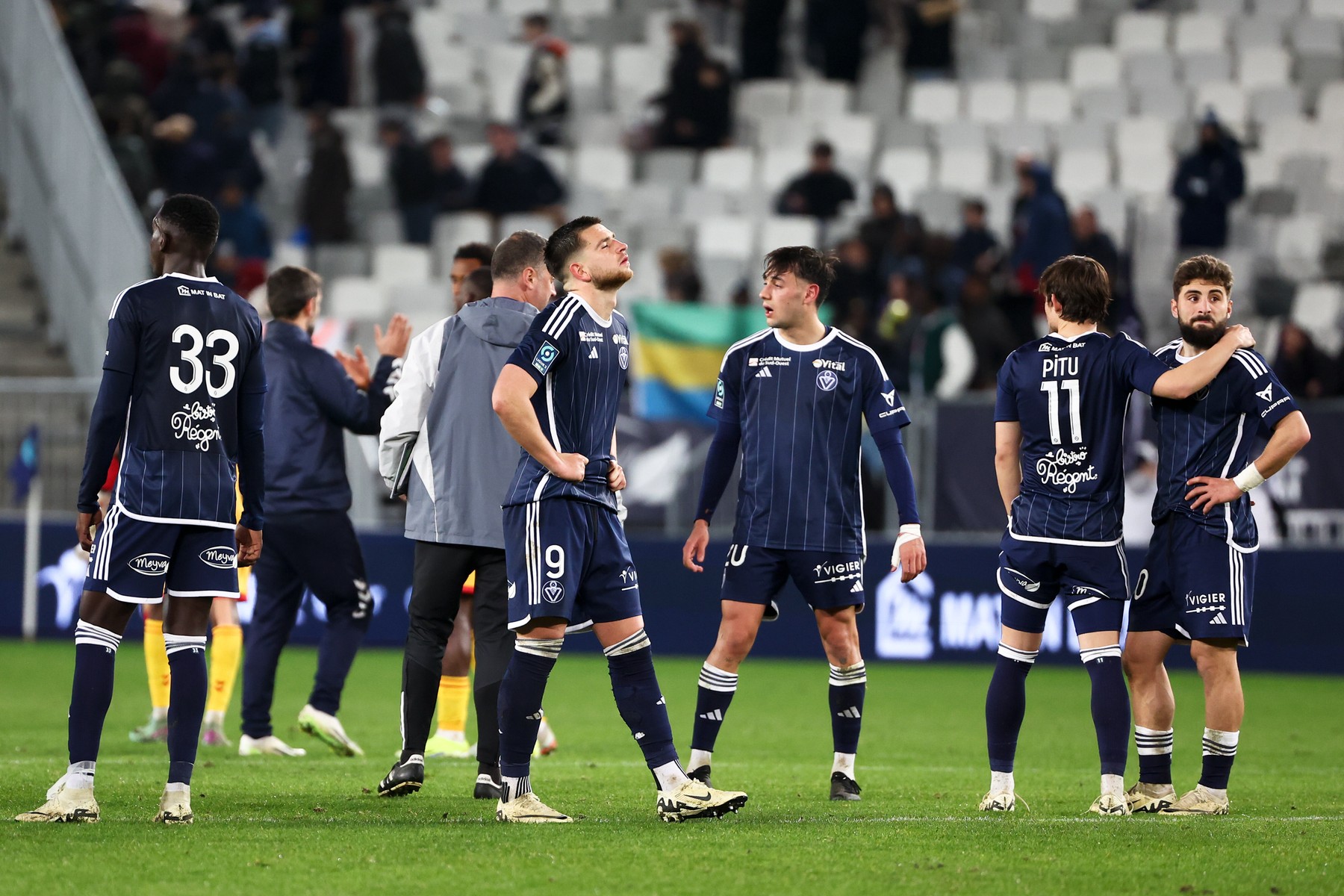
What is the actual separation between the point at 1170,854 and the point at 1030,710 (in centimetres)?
632

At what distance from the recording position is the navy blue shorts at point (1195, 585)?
6.84m

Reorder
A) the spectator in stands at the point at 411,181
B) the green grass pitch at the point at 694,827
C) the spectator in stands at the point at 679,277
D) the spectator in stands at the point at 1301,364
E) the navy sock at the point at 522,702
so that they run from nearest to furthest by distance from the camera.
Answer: the green grass pitch at the point at 694,827, the navy sock at the point at 522,702, the spectator in stands at the point at 1301,364, the spectator in stands at the point at 679,277, the spectator in stands at the point at 411,181

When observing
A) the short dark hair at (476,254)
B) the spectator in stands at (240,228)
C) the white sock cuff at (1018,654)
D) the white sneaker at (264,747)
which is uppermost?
the spectator in stands at (240,228)

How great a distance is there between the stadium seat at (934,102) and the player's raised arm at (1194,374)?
15987mm

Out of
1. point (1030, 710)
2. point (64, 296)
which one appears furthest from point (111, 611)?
point (64, 296)

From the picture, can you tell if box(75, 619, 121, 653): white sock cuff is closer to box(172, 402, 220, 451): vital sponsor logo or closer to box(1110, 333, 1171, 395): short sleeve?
box(172, 402, 220, 451): vital sponsor logo

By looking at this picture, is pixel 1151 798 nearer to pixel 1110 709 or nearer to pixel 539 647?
pixel 1110 709

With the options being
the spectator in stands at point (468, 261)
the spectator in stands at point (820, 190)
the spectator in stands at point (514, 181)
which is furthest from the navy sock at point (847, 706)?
the spectator in stands at point (514, 181)

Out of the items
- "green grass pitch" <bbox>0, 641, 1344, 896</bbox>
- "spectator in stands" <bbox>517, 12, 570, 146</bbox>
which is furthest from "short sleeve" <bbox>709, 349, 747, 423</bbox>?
"spectator in stands" <bbox>517, 12, 570, 146</bbox>

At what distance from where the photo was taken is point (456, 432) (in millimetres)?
7258

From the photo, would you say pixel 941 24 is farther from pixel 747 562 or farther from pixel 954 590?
pixel 747 562

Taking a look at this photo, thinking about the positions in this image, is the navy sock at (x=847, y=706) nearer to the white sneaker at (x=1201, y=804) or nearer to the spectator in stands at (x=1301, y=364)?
the white sneaker at (x=1201, y=804)

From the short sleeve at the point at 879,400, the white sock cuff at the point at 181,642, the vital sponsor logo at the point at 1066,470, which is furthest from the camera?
the short sleeve at the point at 879,400

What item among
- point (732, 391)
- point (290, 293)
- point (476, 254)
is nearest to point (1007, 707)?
point (732, 391)
